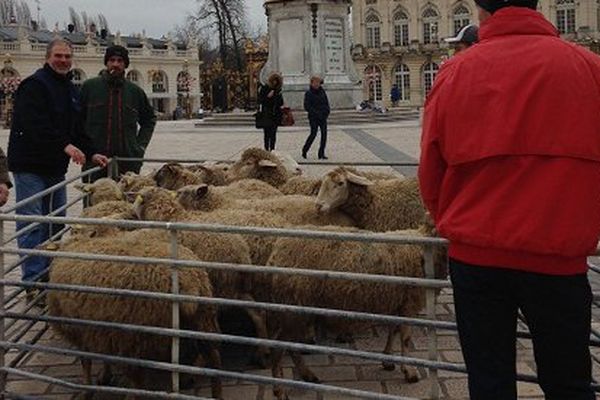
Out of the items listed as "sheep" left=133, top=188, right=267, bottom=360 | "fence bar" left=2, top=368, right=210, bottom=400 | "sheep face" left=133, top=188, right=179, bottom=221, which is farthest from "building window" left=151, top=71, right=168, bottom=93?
"fence bar" left=2, top=368, right=210, bottom=400

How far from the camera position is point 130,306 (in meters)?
4.12

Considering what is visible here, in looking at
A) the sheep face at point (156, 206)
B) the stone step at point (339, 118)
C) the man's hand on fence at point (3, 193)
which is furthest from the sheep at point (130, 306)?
the stone step at point (339, 118)

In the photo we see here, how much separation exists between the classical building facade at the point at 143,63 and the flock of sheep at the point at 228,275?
72.0 m

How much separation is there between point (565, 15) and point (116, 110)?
8093 cm

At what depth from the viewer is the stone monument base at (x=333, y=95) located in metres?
26.5

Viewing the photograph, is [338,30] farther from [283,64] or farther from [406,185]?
[406,185]

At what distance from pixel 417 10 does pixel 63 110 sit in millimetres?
82119

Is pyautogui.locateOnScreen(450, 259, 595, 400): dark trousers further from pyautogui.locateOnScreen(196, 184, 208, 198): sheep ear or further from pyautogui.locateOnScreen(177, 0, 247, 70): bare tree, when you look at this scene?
pyautogui.locateOnScreen(177, 0, 247, 70): bare tree

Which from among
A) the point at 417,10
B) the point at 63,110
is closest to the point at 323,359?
the point at 63,110

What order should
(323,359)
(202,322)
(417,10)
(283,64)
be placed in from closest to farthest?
(202,322) < (323,359) < (283,64) < (417,10)

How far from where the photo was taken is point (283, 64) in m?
26.3

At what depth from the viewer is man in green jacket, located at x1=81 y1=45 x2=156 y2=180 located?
7.36 m

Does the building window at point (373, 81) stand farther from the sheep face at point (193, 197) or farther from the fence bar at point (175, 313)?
the fence bar at point (175, 313)

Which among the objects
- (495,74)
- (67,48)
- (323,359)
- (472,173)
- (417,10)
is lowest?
(323,359)
